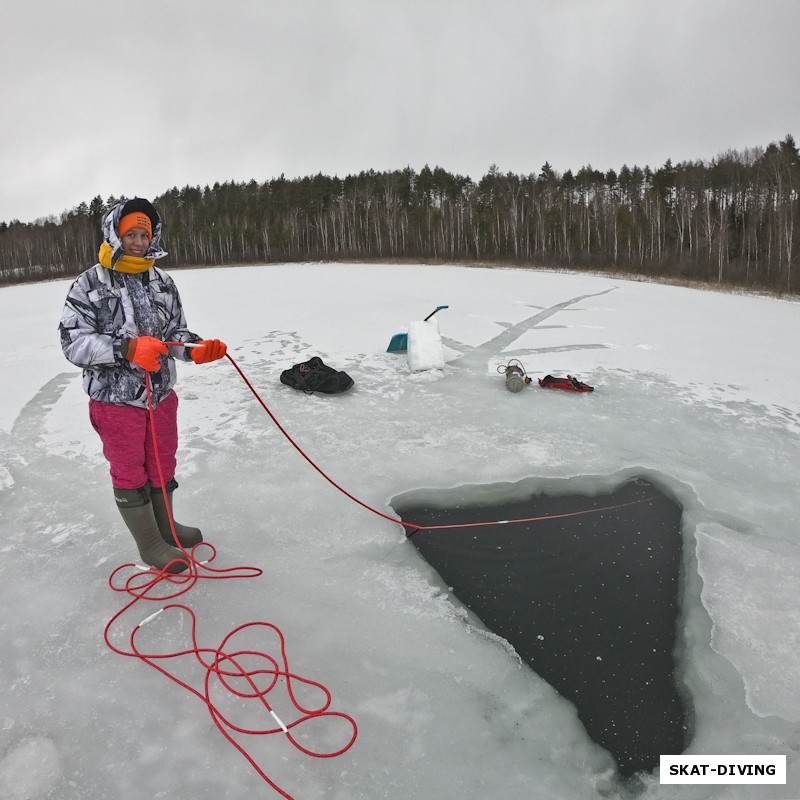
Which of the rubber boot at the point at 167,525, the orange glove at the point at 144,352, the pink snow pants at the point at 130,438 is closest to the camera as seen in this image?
the orange glove at the point at 144,352

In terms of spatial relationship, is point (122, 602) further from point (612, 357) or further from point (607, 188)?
point (607, 188)

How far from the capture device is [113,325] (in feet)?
6.63

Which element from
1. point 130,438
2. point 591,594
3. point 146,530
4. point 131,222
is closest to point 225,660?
point 146,530

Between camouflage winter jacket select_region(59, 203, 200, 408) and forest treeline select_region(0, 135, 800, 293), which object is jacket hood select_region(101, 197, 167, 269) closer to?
camouflage winter jacket select_region(59, 203, 200, 408)

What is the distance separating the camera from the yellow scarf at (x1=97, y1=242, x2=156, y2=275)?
6.36 feet

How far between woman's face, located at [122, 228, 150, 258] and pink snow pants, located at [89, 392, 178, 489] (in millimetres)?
581

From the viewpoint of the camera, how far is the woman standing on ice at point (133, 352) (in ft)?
6.32

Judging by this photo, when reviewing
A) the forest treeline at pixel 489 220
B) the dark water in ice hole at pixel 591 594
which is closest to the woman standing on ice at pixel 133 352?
the dark water in ice hole at pixel 591 594

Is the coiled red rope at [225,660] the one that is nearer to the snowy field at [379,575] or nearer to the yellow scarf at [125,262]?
the snowy field at [379,575]

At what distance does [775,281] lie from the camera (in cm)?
1719

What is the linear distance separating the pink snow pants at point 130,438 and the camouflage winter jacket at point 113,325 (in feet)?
0.15

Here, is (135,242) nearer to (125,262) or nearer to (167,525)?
(125,262)

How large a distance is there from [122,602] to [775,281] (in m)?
20.6

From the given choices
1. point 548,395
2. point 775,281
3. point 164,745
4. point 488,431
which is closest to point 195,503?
point 164,745
